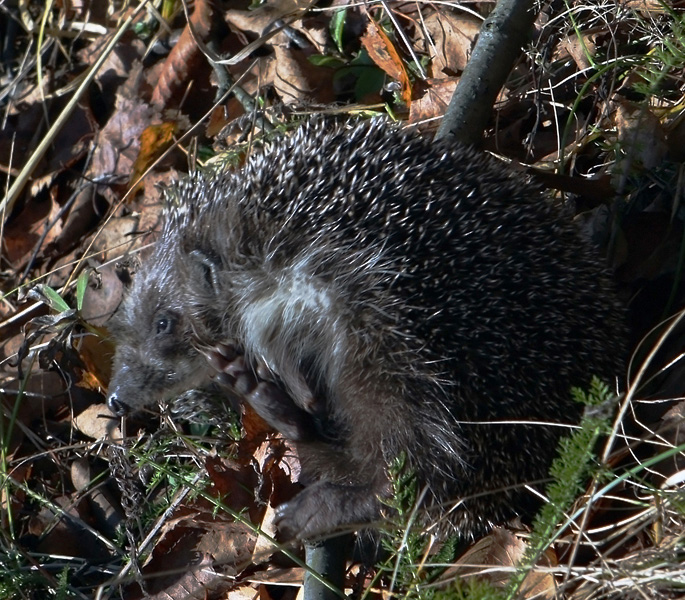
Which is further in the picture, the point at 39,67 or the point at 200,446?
the point at 39,67

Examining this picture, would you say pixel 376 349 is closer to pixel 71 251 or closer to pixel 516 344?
pixel 516 344

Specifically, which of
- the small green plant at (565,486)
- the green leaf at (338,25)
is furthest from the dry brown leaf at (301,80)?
the small green plant at (565,486)

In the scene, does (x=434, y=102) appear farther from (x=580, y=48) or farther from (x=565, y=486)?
(x=565, y=486)

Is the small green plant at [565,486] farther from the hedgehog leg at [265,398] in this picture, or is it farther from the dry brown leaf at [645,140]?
the dry brown leaf at [645,140]

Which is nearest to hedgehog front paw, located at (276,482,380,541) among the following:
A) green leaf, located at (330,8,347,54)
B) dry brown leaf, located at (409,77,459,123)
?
dry brown leaf, located at (409,77,459,123)

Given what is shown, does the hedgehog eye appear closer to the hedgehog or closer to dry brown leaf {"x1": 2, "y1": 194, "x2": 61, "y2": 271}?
the hedgehog

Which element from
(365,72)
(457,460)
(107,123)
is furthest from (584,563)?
(107,123)

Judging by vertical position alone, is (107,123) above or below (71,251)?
above

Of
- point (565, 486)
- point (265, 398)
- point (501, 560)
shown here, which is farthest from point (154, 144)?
point (565, 486)
